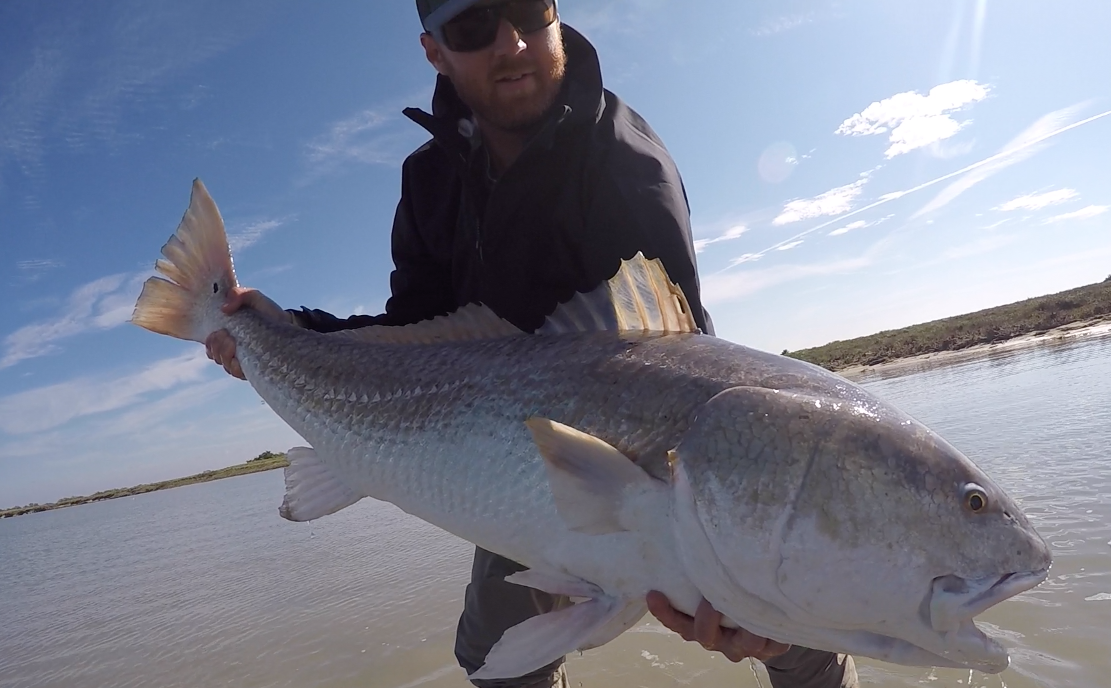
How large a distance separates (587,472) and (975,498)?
3.35 ft

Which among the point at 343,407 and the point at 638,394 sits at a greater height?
the point at 343,407

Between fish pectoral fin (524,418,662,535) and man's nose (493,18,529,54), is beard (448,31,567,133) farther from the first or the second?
fish pectoral fin (524,418,662,535)

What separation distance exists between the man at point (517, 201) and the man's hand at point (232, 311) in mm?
11

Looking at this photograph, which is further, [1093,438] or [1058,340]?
[1058,340]

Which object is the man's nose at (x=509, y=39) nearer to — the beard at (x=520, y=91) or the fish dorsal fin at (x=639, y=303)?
the beard at (x=520, y=91)

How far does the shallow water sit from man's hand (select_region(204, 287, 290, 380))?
2442 mm

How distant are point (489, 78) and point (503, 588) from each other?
2679mm

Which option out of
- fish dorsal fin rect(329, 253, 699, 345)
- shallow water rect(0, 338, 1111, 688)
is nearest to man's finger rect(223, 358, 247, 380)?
fish dorsal fin rect(329, 253, 699, 345)

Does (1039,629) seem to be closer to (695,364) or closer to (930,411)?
(695,364)

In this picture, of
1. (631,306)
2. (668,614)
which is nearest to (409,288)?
(631,306)

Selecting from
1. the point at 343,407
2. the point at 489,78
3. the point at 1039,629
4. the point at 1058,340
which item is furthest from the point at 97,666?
the point at 1058,340

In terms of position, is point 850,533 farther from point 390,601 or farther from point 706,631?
point 390,601

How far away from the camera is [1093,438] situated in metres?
6.57

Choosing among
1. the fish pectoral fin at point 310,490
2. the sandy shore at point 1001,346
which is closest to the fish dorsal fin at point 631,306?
the fish pectoral fin at point 310,490
